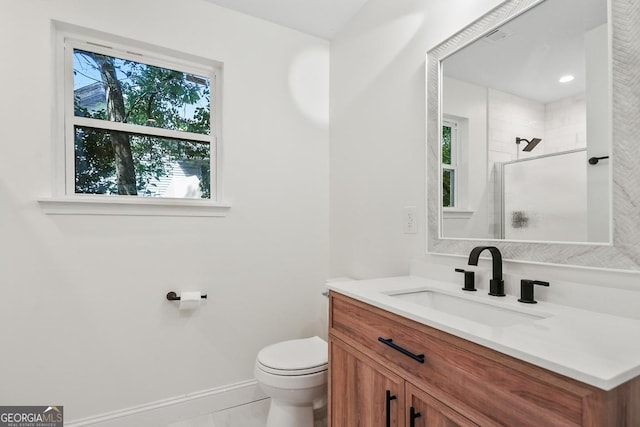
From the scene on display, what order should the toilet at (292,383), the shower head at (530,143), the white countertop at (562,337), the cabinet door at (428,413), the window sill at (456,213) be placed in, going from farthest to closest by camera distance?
the toilet at (292,383)
the window sill at (456,213)
the shower head at (530,143)
the cabinet door at (428,413)
the white countertop at (562,337)

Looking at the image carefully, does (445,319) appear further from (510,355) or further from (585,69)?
(585,69)

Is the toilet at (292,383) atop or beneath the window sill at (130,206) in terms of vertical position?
beneath

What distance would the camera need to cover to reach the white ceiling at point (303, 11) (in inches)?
78.1

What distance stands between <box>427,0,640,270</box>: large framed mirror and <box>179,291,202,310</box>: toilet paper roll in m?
1.32

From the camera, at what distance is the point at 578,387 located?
56 centimetres

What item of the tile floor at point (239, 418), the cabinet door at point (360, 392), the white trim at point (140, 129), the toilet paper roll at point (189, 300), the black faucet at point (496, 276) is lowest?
the tile floor at point (239, 418)

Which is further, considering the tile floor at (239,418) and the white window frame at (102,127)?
the tile floor at (239,418)

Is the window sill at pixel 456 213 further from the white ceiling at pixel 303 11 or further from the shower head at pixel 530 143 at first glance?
the white ceiling at pixel 303 11

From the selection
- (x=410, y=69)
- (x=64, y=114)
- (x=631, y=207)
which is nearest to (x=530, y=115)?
(x=631, y=207)

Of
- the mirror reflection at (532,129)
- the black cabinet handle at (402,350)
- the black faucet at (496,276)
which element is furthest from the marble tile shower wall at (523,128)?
the black cabinet handle at (402,350)

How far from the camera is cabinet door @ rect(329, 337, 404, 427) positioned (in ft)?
3.33

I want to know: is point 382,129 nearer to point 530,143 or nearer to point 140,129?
point 530,143

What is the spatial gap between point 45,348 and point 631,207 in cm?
242

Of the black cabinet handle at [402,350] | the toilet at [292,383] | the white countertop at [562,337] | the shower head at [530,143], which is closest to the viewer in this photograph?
the white countertop at [562,337]
